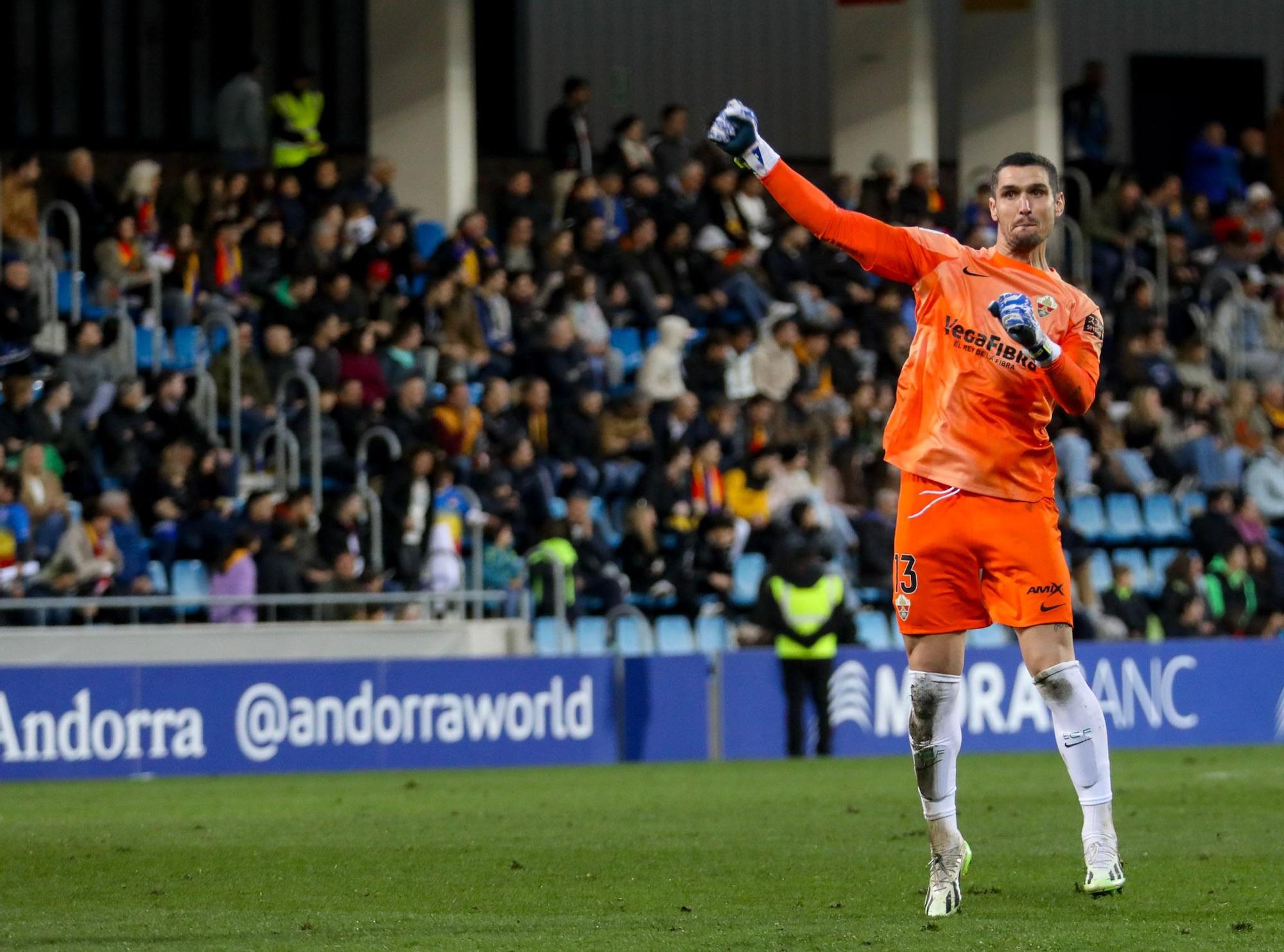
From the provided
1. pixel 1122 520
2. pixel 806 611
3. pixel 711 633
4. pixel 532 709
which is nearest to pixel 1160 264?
pixel 1122 520

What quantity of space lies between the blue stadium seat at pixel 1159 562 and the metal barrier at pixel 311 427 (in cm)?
844

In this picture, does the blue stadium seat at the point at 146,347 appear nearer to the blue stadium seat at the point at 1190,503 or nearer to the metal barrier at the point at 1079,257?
the blue stadium seat at the point at 1190,503

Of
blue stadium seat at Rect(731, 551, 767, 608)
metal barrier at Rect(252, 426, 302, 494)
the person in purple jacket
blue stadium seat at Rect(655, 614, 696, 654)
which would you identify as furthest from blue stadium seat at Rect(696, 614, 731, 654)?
the person in purple jacket

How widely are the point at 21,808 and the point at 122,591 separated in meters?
4.72

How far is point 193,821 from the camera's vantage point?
38.6 feet

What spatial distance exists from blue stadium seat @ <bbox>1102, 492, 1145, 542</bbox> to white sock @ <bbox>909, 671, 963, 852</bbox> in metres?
15.6

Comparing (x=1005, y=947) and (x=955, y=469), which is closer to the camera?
(x=1005, y=947)

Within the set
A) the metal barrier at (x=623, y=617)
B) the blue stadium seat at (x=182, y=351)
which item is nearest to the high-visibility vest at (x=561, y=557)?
the metal barrier at (x=623, y=617)

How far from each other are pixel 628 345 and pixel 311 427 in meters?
4.36

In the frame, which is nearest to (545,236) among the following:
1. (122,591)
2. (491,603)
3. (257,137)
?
(257,137)

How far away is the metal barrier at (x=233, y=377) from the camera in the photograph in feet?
62.3

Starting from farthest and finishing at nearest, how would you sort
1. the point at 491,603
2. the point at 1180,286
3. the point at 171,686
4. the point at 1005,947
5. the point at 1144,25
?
the point at 1144,25, the point at 1180,286, the point at 491,603, the point at 171,686, the point at 1005,947

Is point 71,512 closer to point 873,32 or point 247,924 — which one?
point 247,924

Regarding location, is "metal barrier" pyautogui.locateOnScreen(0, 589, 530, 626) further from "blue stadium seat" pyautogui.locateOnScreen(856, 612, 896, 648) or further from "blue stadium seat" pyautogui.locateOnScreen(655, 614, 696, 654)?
"blue stadium seat" pyautogui.locateOnScreen(856, 612, 896, 648)
